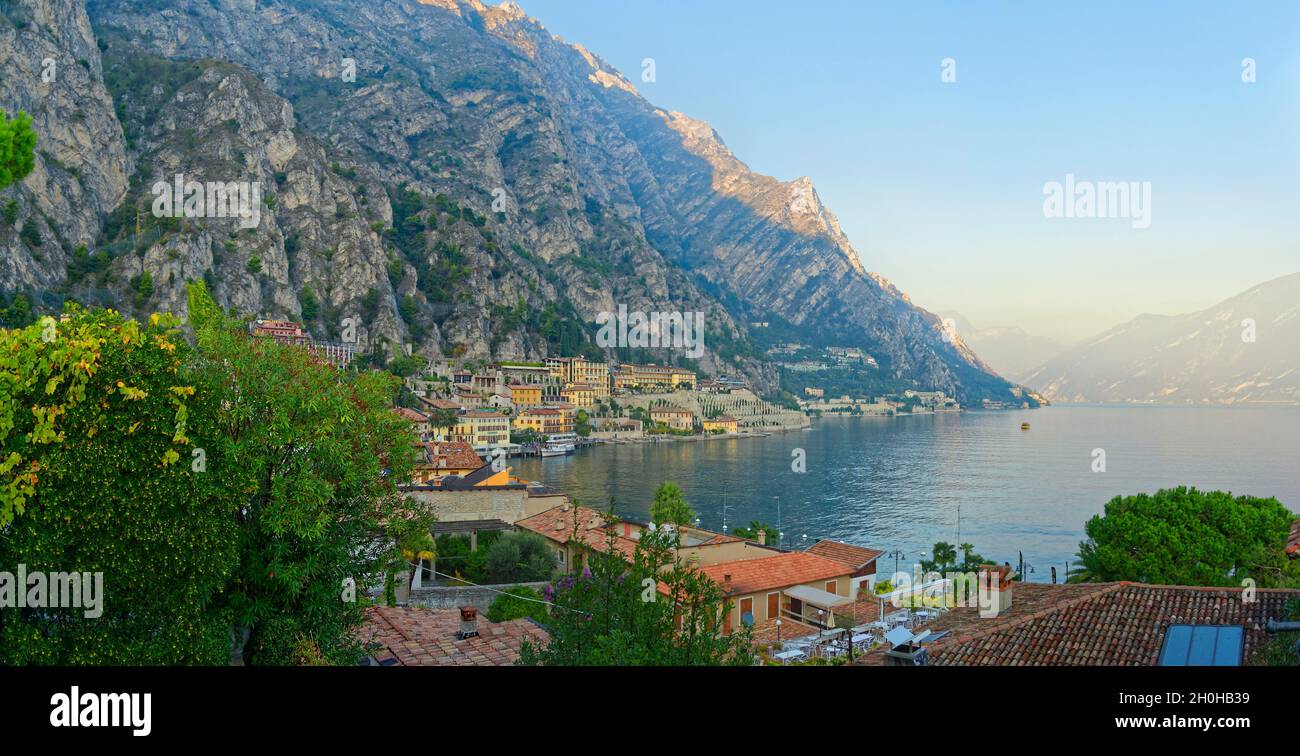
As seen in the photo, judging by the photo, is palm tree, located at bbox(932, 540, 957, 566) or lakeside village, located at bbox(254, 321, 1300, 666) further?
palm tree, located at bbox(932, 540, 957, 566)

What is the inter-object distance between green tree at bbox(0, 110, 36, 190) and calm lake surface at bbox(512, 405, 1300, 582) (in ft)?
146

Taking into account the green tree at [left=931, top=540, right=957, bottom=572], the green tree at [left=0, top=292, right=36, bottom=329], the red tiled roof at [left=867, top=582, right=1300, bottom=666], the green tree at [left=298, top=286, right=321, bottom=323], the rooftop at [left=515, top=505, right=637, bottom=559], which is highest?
the green tree at [left=298, top=286, right=321, bottom=323]

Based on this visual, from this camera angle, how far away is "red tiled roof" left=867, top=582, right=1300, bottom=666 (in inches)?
497

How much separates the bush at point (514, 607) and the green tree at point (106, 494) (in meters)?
11.1

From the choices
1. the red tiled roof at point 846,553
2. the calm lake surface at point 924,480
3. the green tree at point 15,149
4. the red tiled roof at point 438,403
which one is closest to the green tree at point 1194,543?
the red tiled roof at point 846,553

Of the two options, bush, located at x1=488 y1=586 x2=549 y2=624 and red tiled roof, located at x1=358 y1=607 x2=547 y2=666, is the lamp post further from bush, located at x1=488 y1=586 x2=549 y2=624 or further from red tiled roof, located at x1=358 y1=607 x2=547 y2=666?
red tiled roof, located at x1=358 y1=607 x2=547 y2=666

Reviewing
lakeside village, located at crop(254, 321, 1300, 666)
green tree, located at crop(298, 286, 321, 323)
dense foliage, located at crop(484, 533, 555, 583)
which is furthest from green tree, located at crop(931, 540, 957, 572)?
green tree, located at crop(298, 286, 321, 323)

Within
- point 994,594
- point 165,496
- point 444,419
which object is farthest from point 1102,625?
point 444,419

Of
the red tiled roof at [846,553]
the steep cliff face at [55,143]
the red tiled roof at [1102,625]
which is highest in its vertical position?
the steep cliff face at [55,143]

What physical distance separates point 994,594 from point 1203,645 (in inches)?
Answer: 221

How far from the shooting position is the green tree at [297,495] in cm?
1205

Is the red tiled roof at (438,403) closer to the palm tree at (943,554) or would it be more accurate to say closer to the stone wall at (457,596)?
the palm tree at (943,554)
